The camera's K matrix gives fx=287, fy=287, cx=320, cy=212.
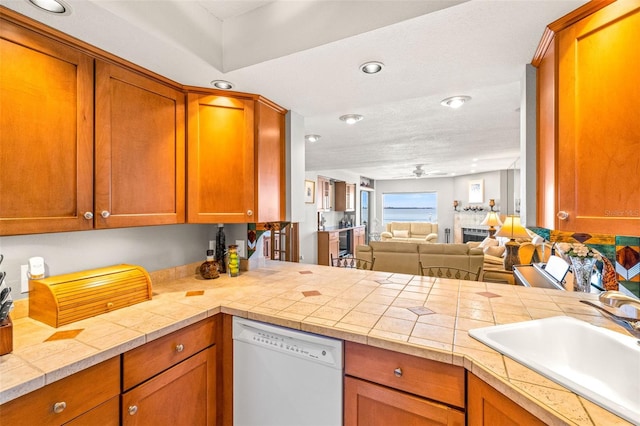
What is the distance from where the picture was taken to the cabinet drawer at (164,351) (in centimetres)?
112

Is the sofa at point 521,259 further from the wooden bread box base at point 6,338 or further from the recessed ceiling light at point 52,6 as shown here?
the recessed ceiling light at point 52,6

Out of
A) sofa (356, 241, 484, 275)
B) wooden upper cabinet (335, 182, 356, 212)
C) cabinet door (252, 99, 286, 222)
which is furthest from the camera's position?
wooden upper cabinet (335, 182, 356, 212)

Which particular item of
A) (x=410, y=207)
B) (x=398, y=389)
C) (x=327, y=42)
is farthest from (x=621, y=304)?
(x=410, y=207)

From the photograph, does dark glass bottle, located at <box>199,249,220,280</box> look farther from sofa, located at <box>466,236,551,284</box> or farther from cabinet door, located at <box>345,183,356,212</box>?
cabinet door, located at <box>345,183,356,212</box>

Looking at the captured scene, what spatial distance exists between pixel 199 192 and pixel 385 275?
139 cm

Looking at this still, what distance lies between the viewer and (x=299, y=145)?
7.41 feet

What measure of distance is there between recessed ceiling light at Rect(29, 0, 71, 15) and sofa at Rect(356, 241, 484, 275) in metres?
3.57

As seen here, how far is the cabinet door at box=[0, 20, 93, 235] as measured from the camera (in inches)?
42.0

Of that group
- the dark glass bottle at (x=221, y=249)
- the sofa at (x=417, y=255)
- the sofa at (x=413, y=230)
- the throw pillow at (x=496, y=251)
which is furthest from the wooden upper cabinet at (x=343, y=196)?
the dark glass bottle at (x=221, y=249)

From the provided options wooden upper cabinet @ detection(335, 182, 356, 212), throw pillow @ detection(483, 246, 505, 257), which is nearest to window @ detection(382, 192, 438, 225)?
wooden upper cabinet @ detection(335, 182, 356, 212)

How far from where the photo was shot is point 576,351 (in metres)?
1.16

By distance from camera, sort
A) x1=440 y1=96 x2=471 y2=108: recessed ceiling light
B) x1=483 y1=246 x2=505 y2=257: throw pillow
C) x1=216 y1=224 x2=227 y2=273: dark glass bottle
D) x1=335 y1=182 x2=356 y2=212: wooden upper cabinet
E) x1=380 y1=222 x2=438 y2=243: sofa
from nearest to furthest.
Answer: x1=440 y1=96 x2=471 y2=108: recessed ceiling light, x1=216 y1=224 x2=227 y2=273: dark glass bottle, x1=483 y1=246 x2=505 y2=257: throw pillow, x1=335 y1=182 x2=356 y2=212: wooden upper cabinet, x1=380 y1=222 x2=438 y2=243: sofa

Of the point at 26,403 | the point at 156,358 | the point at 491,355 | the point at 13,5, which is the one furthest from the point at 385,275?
the point at 13,5

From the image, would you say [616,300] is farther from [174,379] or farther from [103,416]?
[103,416]
